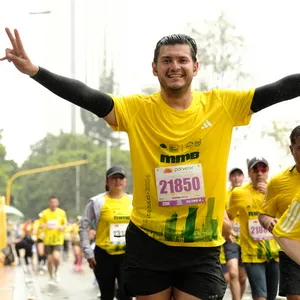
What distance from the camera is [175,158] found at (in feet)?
16.4

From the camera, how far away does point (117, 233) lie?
998 centimetres

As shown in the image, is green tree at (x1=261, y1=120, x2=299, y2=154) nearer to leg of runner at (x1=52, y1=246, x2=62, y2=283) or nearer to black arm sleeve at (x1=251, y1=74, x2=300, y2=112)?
leg of runner at (x1=52, y1=246, x2=62, y2=283)

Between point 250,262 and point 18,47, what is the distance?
5.87 meters

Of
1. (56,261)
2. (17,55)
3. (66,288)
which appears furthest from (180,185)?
(56,261)

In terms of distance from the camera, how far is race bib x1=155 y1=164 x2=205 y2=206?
4977 mm

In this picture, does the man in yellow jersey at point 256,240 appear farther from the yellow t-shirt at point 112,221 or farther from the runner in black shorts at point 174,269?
the runner in black shorts at point 174,269

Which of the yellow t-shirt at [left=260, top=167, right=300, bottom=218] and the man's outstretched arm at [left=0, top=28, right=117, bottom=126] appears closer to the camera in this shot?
the man's outstretched arm at [left=0, top=28, right=117, bottom=126]

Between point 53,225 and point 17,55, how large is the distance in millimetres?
16889

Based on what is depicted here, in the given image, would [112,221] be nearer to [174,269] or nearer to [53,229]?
[174,269]

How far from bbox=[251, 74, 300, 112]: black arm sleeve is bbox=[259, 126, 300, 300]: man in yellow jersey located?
1.98m

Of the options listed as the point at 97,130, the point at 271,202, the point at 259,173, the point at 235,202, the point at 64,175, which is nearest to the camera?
the point at 271,202

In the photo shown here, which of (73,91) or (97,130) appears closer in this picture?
(73,91)

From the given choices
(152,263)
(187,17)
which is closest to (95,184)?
(187,17)

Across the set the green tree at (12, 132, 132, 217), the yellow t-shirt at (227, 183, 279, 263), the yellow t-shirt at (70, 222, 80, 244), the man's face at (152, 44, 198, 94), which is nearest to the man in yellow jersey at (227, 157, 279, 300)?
the yellow t-shirt at (227, 183, 279, 263)
